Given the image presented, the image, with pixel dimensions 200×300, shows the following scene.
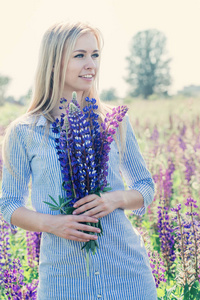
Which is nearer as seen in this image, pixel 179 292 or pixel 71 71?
pixel 71 71

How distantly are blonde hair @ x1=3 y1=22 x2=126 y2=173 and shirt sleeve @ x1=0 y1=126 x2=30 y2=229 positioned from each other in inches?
2.2

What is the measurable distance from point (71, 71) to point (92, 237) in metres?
0.95

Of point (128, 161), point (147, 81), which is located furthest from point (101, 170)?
point (147, 81)

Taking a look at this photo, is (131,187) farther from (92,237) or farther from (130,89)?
(130,89)

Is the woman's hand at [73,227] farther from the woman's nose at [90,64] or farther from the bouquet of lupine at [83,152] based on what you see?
the woman's nose at [90,64]

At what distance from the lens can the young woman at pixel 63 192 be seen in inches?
79.2

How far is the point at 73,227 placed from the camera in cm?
190

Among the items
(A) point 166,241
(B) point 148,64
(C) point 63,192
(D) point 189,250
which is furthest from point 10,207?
(B) point 148,64

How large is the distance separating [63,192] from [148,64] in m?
51.9

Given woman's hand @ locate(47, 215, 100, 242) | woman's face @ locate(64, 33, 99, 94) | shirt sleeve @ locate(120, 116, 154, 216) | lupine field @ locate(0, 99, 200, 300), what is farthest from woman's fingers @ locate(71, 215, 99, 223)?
lupine field @ locate(0, 99, 200, 300)

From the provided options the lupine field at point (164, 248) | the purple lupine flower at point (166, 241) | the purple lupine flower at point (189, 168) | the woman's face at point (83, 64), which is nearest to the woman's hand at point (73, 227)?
the woman's face at point (83, 64)

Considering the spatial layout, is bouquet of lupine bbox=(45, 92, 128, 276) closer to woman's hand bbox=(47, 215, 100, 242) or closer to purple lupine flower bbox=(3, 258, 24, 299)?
woman's hand bbox=(47, 215, 100, 242)

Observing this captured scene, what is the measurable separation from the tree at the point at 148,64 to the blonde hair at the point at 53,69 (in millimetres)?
49901

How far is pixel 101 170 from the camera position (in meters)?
1.88
